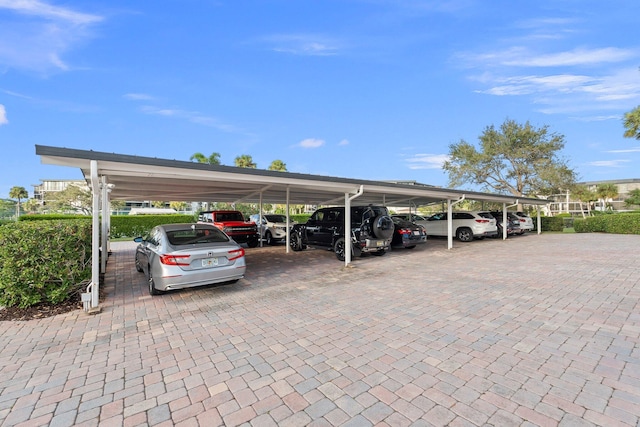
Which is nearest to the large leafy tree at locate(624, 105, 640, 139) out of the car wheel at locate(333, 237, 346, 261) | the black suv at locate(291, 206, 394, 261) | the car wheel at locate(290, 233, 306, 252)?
the black suv at locate(291, 206, 394, 261)

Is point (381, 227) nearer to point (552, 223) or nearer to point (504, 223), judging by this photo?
point (504, 223)

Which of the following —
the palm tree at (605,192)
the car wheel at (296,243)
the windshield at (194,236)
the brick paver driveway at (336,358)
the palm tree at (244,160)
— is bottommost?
the brick paver driveway at (336,358)

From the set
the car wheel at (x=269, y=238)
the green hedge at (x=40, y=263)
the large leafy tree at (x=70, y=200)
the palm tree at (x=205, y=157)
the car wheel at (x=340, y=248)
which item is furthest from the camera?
the large leafy tree at (x=70, y=200)

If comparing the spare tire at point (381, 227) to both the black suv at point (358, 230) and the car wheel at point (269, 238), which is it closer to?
the black suv at point (358, 230)

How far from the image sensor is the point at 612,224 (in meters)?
17.9

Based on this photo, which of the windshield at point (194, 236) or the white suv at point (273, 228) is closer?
the windshield at point (194, 236)

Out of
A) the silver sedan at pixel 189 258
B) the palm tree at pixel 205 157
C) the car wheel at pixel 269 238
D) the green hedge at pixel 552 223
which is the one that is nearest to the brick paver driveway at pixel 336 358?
the silver sedan at pixel 189 258

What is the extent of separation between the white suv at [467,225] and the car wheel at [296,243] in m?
7.96

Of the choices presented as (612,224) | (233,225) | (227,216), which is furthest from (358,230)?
(612,224)

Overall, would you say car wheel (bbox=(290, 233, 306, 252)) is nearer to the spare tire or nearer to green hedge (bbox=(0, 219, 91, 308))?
the spare tire

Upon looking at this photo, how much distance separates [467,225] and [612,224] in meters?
11.0

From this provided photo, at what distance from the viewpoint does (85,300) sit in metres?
4.68

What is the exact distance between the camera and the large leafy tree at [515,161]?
23.0 metres

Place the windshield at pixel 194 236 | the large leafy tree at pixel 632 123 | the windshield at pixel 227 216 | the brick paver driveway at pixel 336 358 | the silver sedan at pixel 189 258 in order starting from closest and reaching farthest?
1. the brick paver driveway at pixel 336 358
2. the silver sedan at pixel 189 258
3. the windshield at pixel 194 236
4. the windshield at pixel 227 216
5. the large leafy tree at pixel 632 123
